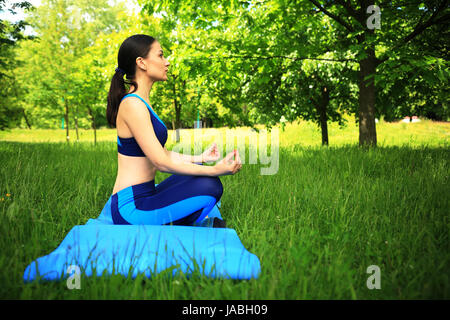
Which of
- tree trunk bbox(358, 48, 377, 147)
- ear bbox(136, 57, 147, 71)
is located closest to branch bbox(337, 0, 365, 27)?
tree trunk bbox(358, 48, 377, 147)

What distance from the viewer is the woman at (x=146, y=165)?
2100mm

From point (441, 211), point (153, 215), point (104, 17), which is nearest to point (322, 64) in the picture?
point (441, 211)

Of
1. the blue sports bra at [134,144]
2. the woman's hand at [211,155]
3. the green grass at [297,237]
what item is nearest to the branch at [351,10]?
the green grass at [297,237]

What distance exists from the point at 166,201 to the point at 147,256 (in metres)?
0.56

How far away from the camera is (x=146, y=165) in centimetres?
231

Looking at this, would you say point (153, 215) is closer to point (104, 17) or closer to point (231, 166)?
point (231, 166)

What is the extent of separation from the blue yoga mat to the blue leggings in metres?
0.20

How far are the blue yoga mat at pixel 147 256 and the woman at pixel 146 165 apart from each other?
24 cm

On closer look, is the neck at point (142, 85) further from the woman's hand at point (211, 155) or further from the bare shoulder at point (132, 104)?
the woman's hand at point (211, 155)

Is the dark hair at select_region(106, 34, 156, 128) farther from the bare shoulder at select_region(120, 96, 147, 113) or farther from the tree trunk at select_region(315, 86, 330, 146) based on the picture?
the tree trunk at select_region(315, 86, 330, 146)

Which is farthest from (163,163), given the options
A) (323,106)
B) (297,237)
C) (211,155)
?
(323,106)

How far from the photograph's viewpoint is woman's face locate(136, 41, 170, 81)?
2281mm

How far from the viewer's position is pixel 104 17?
118ft
